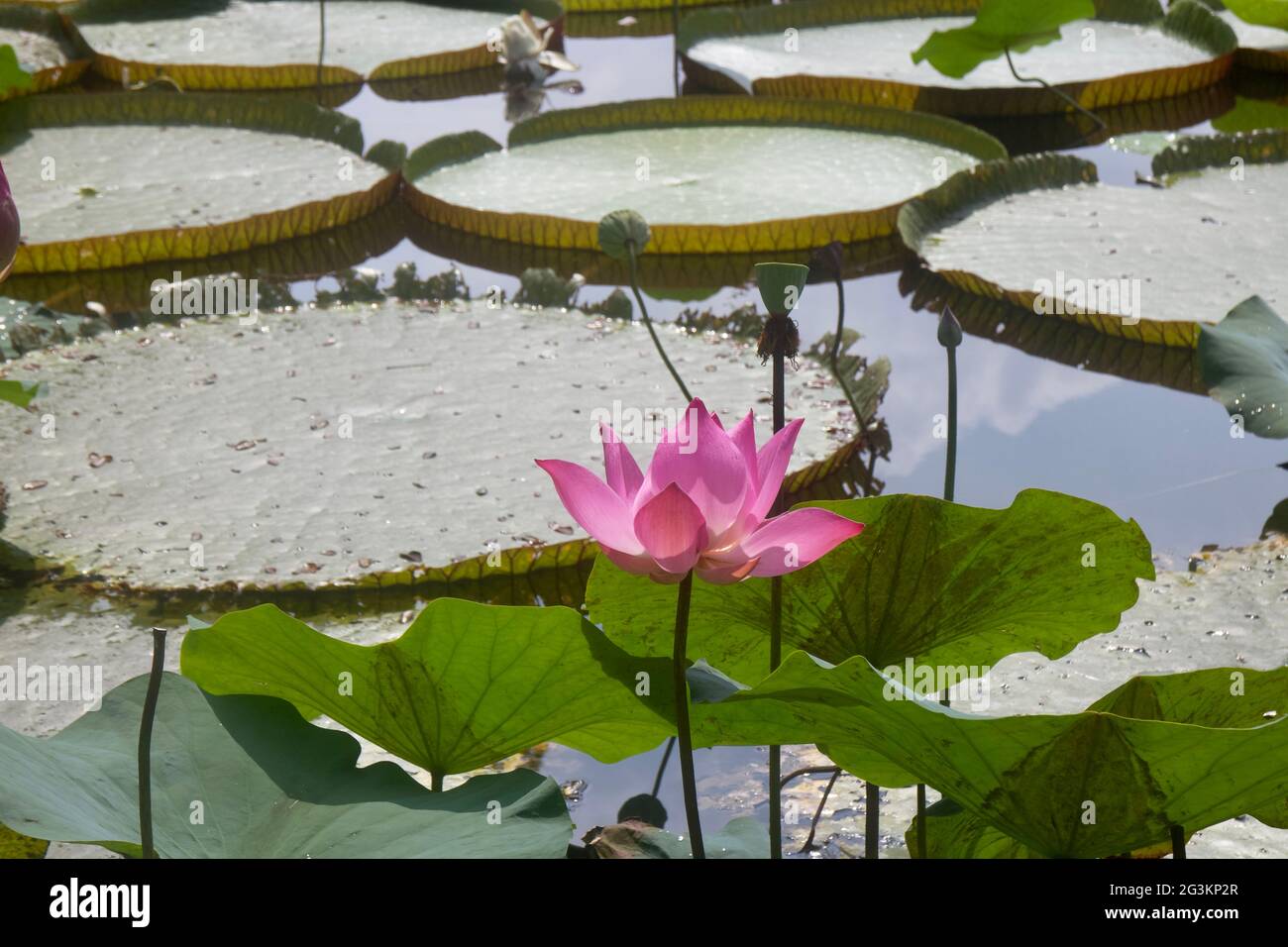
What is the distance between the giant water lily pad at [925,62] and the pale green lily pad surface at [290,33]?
97 cm

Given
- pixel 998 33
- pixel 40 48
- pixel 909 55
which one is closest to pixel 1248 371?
pixel 998 33

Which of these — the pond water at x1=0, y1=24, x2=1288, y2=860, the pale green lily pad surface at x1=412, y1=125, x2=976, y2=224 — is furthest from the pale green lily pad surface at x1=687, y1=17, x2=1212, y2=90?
the pond water at x1=0, y1=24, x2=1288, y2=860

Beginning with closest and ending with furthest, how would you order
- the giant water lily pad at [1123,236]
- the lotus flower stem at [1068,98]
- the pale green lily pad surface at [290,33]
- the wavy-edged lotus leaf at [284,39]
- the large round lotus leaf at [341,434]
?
the large round lotus leaf at [341,434] < the giant water lily pad at [1123,236] < the lotus flower stem at [1068,98] < the wavy-edged lotus leaf at [284,39] < the pale green lily pad surface at [290,33]

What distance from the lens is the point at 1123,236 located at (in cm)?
312

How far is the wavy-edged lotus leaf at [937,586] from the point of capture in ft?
3.29

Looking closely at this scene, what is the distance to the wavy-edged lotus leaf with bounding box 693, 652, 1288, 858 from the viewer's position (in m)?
0.74

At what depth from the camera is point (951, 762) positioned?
806 millimetres

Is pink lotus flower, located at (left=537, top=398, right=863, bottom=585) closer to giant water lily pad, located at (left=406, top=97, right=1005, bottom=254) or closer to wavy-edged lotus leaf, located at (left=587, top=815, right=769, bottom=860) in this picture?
wavy-edged lotus leaf, located at (left=587, top=815, right=769, bottom=860)

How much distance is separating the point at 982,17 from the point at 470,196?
146 centimetres

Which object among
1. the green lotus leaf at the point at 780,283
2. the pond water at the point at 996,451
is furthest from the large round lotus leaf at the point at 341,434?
the green lotus leaf at the point at 780,283

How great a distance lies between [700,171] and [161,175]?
141 cm

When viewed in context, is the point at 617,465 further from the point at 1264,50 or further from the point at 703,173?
the point at 1264,50

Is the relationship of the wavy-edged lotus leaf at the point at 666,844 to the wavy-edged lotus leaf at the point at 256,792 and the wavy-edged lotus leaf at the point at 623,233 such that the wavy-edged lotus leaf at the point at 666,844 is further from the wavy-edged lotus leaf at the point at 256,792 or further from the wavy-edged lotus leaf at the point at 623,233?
the wavy-edged lotus leaf at the point at 623,233

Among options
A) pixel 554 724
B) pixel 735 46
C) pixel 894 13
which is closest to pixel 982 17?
pixel 735 46
